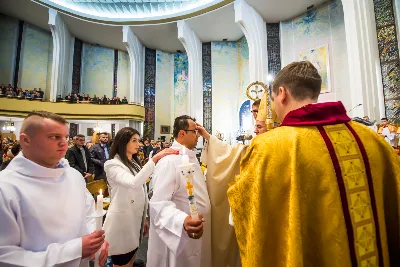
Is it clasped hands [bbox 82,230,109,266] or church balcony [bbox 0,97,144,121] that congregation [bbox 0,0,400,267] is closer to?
clasped hands [bbox 82,230,109,266]

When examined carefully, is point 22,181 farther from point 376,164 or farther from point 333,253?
point 376,164

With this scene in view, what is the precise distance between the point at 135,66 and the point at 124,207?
50.2ft

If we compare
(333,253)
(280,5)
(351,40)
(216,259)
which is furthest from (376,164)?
(280,5)

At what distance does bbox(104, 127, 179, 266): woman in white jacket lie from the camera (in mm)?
2189

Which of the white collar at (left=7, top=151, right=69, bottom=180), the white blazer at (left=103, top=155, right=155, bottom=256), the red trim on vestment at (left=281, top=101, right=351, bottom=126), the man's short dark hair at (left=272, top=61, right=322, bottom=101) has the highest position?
the man's short dark hair at (left=272, top=61, right=322, bottom=101)

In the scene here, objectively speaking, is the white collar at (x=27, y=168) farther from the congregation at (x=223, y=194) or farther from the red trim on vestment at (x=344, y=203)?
the red trim on vestment at (x=344, y=203)

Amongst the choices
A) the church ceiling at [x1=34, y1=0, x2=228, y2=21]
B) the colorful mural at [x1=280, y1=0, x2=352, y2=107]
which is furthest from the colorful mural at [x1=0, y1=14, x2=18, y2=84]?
the colorful mural at [x1=280, y1=0, x2=352, y2=107]

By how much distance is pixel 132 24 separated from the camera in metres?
15.2

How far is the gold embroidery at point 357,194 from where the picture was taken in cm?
103

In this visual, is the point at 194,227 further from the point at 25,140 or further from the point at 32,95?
the point at 32,95

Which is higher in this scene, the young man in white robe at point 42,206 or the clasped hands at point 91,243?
the young man in white robe at point 42,206

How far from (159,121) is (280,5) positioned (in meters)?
10.7

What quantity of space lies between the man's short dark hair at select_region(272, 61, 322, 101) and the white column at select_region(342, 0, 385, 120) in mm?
8326

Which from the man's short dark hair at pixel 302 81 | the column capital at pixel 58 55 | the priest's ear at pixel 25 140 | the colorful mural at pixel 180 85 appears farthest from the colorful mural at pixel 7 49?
the man's short dark hair at pixel 302 81
